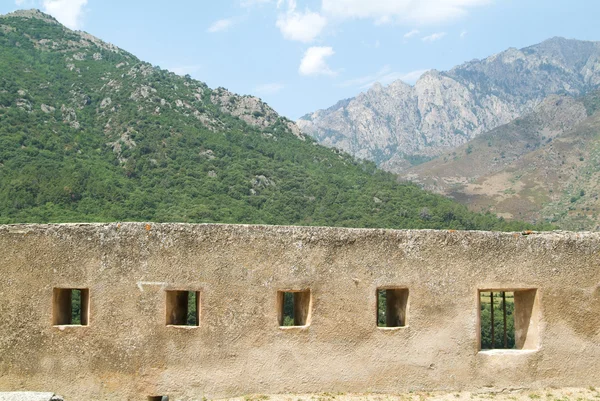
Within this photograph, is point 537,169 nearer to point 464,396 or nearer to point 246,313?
point 464,396

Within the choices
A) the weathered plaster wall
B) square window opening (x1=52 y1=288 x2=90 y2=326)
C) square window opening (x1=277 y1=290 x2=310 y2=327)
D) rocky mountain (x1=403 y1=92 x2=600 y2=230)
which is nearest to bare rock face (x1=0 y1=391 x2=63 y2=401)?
the weathered plaster wall

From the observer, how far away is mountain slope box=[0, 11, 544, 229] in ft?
135

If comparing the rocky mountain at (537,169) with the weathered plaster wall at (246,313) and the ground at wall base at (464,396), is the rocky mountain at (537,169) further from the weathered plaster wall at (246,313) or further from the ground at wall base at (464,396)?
the weathered plaster wall at (246,313)

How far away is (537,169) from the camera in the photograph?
114062mm

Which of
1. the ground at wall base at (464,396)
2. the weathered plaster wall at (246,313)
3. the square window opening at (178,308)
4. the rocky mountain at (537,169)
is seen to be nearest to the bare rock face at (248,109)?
the rocky mountain at (537,169)

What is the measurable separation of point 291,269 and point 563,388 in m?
3.62

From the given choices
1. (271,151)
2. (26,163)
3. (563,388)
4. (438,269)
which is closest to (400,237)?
(438,269)

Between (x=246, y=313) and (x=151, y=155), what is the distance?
4581cm

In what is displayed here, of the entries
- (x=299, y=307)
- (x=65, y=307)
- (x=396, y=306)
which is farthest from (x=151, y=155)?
(x=396, y=306)

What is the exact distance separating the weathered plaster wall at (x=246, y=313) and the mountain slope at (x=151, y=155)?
28458 mm

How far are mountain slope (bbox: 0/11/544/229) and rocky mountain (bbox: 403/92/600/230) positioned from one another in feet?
99.9

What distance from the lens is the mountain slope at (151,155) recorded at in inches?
1622

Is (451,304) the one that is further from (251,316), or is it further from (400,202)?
(400,202)

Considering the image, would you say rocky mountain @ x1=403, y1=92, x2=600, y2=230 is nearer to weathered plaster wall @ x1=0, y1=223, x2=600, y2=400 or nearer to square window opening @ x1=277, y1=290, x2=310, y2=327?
weathered plaster wall @ x1=0, y1=223, x2=600, y2=400
